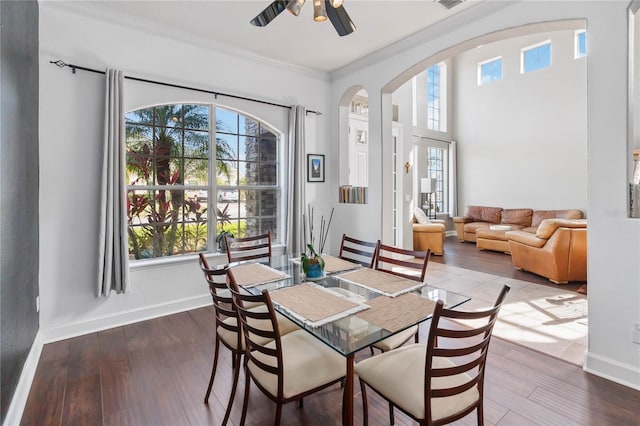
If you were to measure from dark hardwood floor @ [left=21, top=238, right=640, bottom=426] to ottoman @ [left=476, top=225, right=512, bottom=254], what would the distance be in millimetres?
4257

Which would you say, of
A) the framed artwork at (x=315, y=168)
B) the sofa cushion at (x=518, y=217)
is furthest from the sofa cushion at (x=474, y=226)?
the framed artwork at (x=315, y=168)

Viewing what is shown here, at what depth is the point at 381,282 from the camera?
204cm

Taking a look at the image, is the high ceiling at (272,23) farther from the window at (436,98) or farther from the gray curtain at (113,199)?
the window at (436,98)

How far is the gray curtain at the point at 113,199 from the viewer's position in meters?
2.87

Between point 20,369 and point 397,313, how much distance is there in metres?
2.42

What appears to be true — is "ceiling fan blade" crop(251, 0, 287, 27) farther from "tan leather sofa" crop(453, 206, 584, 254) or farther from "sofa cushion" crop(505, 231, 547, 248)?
"tan leather sofa" crop(453, 206, 584, 254)

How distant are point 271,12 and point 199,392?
250 centimetres

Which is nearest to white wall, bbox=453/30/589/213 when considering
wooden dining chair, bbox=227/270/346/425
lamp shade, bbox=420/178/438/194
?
lamp shade, bbox=420/178/438/194

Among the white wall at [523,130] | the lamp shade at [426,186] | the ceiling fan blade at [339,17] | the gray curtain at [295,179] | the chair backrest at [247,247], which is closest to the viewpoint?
the ceiling fan blade at [339,17]

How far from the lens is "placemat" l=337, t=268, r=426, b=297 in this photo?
1.88 m

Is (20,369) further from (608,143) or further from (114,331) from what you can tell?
(608,143)

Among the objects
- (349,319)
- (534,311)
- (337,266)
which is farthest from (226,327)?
(534,311)

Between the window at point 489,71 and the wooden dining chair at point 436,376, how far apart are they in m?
8.77

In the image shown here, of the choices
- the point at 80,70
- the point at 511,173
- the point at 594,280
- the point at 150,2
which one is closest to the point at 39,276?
the point at 80,70
